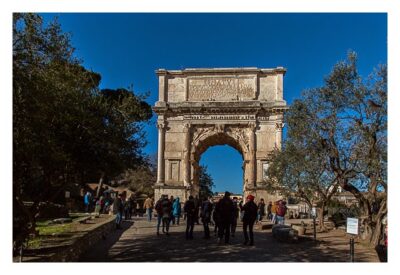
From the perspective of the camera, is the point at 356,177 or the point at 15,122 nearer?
the point at 15,122

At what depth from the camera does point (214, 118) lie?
2942 centimetres

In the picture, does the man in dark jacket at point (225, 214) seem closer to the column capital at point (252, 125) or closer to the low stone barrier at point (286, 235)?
the low stone barrier at point (286, 235)

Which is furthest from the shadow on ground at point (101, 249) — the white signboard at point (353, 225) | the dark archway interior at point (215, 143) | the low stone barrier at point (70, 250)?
the dark archway interior at point (215, 143)

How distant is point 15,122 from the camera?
6957 mm

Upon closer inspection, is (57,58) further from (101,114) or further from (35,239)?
(35,239)

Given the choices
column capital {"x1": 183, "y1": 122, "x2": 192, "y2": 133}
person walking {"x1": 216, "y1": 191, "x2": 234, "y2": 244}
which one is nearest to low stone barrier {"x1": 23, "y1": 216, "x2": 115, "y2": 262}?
person walking {"x1": 216, "y1": 191, "x2": 234, "y2": 244}

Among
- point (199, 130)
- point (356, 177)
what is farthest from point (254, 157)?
point (356, 177)

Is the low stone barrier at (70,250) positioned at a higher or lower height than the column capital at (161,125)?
lower

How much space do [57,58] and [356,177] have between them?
31.8ft

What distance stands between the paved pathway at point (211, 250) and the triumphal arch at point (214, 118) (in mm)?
15049

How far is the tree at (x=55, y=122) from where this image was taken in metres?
7.18

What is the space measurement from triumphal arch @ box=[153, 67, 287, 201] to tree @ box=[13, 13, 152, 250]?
18.4m

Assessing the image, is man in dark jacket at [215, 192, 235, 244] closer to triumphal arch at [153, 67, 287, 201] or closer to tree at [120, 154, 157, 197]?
triumphal arch at [153, 67, 287, 201]

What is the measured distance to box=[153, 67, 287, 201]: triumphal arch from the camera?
28.9m
